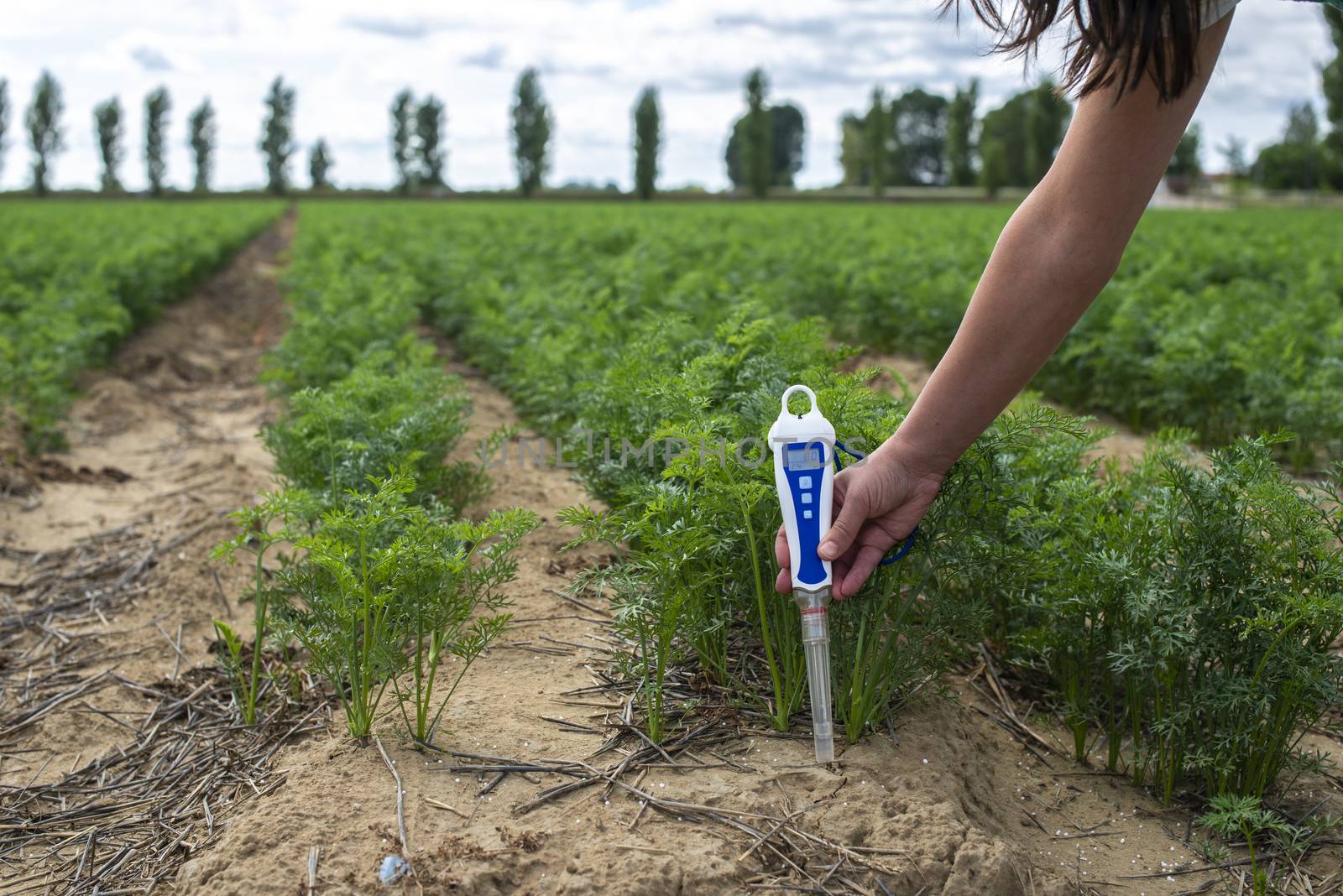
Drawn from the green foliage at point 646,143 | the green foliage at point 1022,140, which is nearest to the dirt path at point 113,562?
the green foliage at point 1022,140

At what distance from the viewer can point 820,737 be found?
8.45 ft

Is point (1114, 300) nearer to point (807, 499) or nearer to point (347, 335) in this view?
point (347, 335)

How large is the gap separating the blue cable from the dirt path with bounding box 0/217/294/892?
2.39 metres

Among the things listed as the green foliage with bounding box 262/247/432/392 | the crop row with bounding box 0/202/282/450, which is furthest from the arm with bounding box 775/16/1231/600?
the crop row with bounding box 0/202/282/450

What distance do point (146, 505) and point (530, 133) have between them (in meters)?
75.3

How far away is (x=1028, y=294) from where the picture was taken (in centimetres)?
206

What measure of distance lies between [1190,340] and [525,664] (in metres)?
5.24

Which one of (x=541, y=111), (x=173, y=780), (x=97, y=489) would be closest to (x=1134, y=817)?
(x=173, y=780)

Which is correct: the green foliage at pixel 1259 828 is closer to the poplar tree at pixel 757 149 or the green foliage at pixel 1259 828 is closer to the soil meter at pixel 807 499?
the soil meter at pixel 807 499

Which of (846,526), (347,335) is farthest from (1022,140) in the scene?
(846,526)

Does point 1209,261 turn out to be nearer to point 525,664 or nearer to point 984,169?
point 525,664

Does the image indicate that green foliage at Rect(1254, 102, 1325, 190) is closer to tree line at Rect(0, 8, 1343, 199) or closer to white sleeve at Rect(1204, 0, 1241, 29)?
tree line at Rect(0, 8, 1343, 199)

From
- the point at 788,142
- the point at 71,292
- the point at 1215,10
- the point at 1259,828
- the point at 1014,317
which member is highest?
the point at 788,142

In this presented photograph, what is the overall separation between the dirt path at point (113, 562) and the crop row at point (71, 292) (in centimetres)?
38
